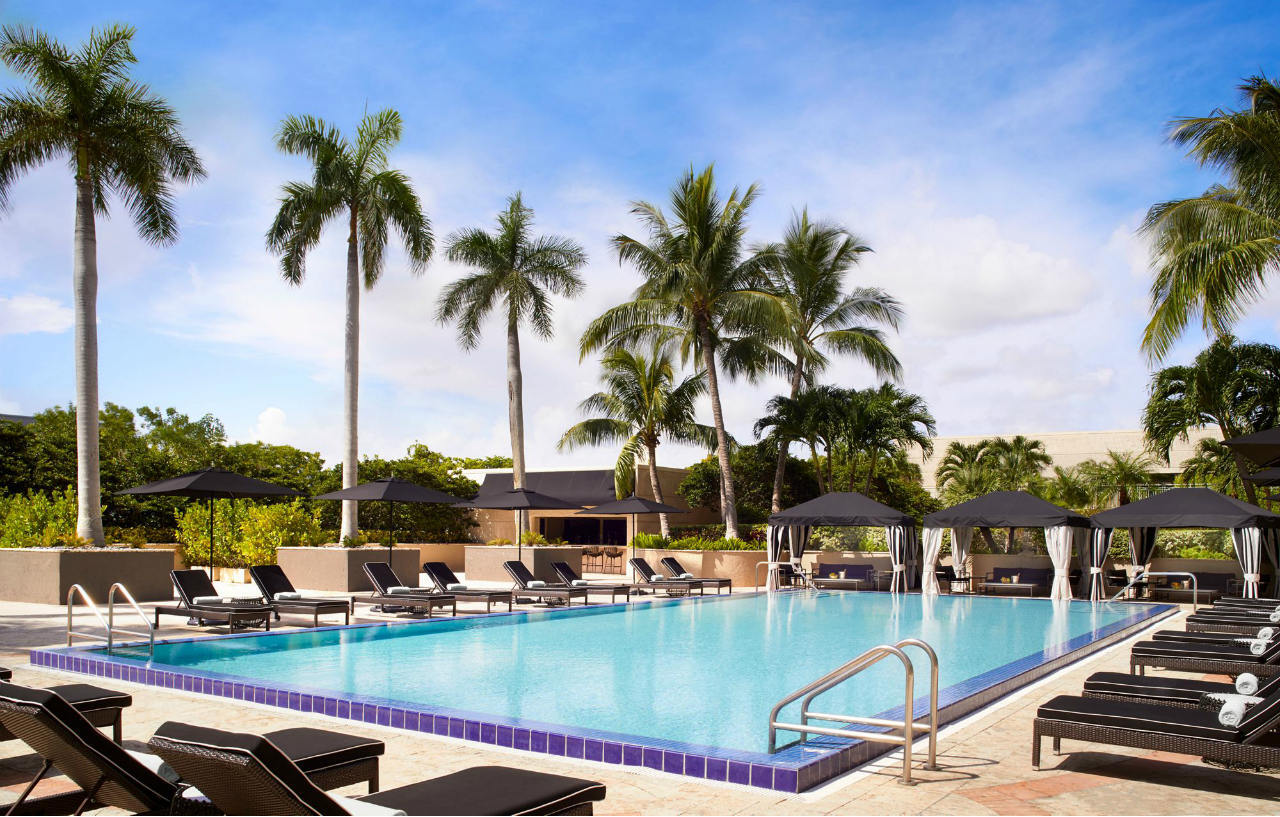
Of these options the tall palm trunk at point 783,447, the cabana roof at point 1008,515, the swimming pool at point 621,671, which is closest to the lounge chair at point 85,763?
the swimming pool at point 621,671

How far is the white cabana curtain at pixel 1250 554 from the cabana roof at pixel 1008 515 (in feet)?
9.27

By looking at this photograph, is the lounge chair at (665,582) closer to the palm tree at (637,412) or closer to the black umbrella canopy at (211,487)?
the black umbrella canopy at (211,487)

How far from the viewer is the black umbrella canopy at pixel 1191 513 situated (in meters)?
17.6

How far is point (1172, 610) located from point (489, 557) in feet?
49.0

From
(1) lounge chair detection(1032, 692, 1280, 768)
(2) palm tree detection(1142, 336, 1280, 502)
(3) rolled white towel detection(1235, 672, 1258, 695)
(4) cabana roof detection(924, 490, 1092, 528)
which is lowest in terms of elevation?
(1) lounge chair detection(1032, 692, 1280, 768)

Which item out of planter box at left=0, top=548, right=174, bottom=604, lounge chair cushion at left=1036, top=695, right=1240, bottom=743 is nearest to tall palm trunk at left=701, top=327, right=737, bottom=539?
planter box at left=0, top=548, right=174, bottom=604

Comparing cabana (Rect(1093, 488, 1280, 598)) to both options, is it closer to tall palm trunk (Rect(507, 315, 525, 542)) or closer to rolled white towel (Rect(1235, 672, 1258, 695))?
rolled white towel (Rect(1235, 672, 1258, 695))

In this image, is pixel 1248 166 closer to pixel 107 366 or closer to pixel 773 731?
pixel 773 731

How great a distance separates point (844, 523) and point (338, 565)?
424 inches

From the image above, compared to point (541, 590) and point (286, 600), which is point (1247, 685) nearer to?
point (286, 600)

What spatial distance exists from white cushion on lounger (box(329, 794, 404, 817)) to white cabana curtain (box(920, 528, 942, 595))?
19.5m

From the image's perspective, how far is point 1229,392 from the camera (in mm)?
22047

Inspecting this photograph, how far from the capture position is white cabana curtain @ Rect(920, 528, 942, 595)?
21.6m

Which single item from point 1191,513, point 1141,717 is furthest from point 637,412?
point 1141,717
